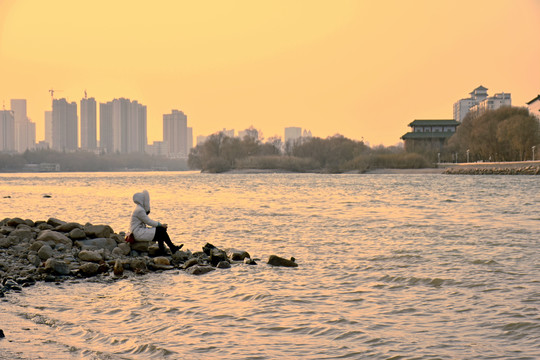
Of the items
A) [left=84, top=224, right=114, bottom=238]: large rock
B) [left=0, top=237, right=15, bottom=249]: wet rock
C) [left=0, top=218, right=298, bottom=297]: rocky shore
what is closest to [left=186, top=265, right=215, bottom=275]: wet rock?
[left=0, top=218, right=298, bottom=297]: rocky shore

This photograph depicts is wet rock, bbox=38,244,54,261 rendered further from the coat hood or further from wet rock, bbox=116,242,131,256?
the coat hood

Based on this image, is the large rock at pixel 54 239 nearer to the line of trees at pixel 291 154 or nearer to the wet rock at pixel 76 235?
the wet rock at pixel 76 235

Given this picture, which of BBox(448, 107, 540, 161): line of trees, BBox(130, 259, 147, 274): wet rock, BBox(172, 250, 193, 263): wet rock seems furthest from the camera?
BBox(448, 107, 540, 161): line of trees

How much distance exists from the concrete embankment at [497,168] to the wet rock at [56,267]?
93.4 metres

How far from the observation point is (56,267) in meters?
12.5

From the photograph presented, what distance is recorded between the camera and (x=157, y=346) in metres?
7.53

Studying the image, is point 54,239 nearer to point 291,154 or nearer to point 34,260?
point 34,260

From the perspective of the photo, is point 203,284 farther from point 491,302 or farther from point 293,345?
point 491,302

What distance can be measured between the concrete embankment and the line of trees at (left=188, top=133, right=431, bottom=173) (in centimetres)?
3407

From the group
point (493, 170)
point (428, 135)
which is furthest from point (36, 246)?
point (428, 135)

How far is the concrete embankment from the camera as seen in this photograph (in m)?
97.4

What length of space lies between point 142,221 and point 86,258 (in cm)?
157

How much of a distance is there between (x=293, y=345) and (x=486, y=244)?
11215mm

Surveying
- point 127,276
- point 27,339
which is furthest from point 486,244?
point 27,339
